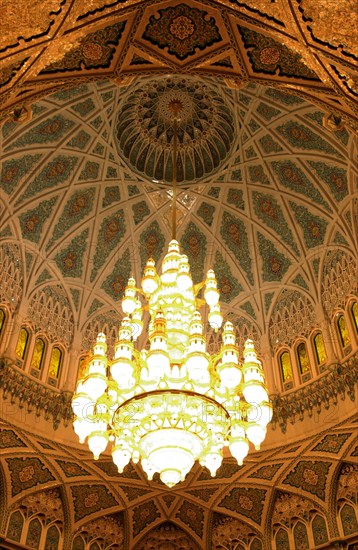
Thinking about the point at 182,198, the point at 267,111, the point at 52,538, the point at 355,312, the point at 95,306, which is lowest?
the point at 52,538

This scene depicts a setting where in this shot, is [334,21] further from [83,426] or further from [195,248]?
[195,248]

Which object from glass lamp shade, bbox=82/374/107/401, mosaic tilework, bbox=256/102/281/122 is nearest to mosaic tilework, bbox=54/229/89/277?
mosaic tilework, bbox=256/102/281/122

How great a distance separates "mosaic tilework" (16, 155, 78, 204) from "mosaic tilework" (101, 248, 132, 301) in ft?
8.50

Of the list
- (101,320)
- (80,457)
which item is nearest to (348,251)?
(101,320)

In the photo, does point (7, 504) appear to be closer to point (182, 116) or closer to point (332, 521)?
point (332, 521)

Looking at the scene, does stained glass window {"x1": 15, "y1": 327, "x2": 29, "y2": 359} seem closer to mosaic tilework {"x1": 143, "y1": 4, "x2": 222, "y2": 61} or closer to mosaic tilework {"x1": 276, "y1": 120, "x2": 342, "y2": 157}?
mosaic tilework {"x1": 276, "y1": 120, "x2": 342, "y2": 157}

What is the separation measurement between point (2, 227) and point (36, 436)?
4.75 metres

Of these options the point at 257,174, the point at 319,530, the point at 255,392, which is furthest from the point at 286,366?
the point at 255,392

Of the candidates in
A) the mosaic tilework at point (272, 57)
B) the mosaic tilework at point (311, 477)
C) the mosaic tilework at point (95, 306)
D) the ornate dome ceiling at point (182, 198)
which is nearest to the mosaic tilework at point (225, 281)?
the ornate dome ceiling at point (182, 198)

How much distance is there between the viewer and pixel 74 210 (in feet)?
50.3

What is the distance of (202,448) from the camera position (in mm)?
8547

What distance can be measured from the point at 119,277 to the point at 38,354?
296 cm

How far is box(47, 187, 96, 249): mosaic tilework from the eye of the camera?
15.2 m

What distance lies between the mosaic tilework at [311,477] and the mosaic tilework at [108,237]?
22.5 feet
